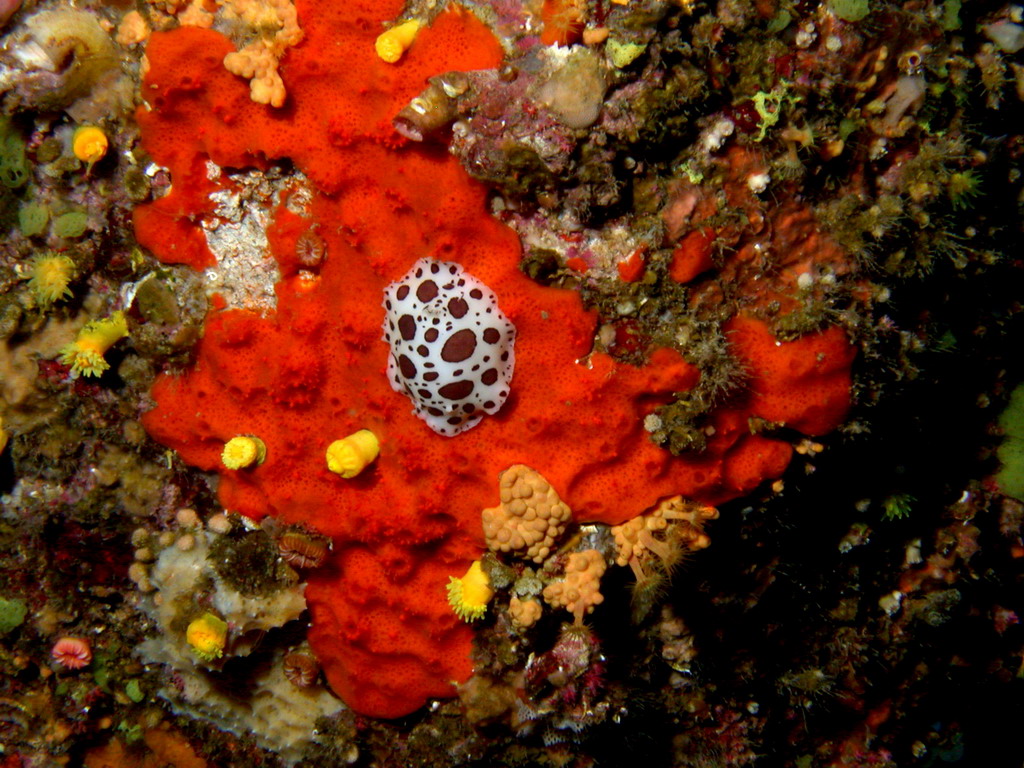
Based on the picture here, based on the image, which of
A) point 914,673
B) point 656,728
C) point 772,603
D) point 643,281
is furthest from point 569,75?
point 914,673

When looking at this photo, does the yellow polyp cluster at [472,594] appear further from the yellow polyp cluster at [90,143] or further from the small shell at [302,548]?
the yellow polyp cluster at [90,143]

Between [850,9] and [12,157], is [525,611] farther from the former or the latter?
[12,157]

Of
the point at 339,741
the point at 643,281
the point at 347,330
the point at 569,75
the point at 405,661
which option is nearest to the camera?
the point at 569,75

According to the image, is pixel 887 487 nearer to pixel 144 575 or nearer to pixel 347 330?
pixel 347 330

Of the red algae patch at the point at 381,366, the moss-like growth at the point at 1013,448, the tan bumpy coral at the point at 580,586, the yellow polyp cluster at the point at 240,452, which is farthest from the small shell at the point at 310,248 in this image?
the moss-like growth at the point at 1013,448

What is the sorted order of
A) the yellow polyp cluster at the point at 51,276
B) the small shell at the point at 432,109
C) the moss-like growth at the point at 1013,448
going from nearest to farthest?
the small shell at the point at 432,109
the yellow polyp cluster at the point at 51,276
the moss-like growth at the point at 1013,448

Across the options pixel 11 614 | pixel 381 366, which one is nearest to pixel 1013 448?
pixel 381 366
